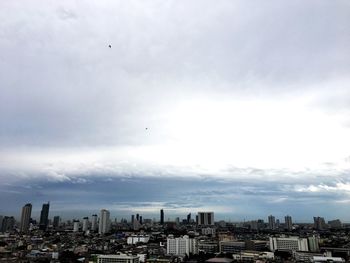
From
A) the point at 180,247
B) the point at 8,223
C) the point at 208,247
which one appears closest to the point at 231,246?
the point at 208,247

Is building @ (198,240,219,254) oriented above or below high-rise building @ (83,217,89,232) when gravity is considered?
below

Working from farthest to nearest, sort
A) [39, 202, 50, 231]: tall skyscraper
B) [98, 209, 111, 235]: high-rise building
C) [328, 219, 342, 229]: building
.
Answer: [328, 219, 342, 229]: building → [39, 202, 50, 231]: tall skyscraper → [98, 209, 111, 235]: high-rise building

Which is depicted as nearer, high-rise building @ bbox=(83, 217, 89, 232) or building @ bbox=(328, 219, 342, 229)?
high-rise building @ bbox=(83, 217, 89, 232)

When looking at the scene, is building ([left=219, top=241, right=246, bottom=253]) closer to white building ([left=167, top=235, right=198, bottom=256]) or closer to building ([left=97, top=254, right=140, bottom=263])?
white building ([left=167, top=235, right=198, bottom=256])

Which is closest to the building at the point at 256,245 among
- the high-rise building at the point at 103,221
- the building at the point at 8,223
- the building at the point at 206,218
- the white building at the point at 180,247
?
the white building at the point at 180,247

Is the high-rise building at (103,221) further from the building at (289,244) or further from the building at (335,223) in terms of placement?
the building at (335,223)

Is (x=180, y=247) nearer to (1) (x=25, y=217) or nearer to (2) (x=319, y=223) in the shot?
(1) (x=25, y=217)

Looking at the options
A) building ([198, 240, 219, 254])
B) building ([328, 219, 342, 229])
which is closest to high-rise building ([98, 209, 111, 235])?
building ([198, 240, 219, 254])

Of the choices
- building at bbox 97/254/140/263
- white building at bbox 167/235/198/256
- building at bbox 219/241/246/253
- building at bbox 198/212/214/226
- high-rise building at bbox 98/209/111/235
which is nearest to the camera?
building at bbox 97/254/140/263
